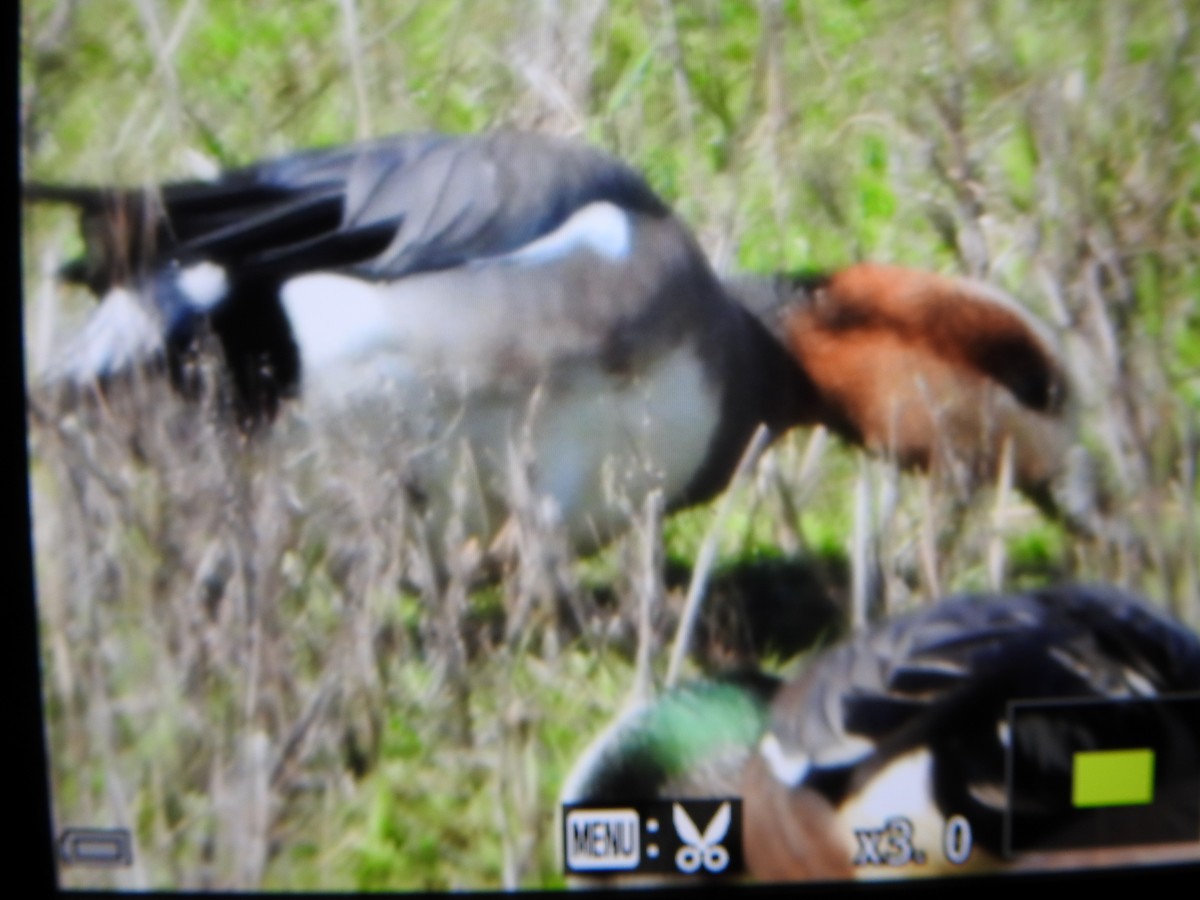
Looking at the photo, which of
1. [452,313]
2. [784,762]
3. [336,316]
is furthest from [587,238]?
[784,762]

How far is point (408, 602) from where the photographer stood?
1.36 meters

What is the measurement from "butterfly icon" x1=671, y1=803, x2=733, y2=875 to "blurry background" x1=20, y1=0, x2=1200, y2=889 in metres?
0.13

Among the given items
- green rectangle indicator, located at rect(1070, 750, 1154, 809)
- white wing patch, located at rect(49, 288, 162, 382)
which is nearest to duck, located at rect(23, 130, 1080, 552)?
white wing patch, located at rect(49, 288, 162, 382)

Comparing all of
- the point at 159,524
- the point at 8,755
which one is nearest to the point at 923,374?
the point at 159,524

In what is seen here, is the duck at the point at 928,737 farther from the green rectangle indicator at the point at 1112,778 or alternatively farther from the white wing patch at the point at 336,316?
the white wing patch at the point at 336,316

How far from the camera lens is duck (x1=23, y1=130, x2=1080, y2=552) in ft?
4.29

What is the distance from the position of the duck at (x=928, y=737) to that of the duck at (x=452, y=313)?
23 cm

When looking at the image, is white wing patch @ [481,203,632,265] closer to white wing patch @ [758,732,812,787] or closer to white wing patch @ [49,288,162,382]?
white wing patch @ [49,288,162,382]

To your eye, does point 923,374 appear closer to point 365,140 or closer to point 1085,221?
point 1085,221

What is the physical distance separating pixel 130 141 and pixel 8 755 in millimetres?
639

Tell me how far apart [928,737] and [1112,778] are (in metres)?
0.22

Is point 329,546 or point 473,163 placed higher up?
point 473,163

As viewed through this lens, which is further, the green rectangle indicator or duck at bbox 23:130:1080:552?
the green rectangle indicator

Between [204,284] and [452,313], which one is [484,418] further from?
[204,284]
